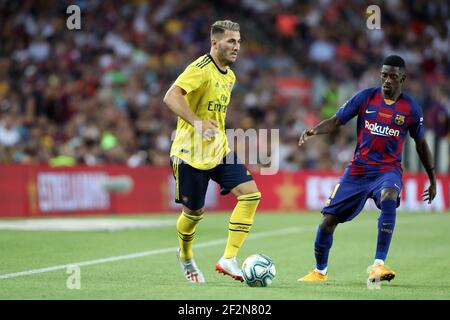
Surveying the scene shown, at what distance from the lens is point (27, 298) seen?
27.0 ft

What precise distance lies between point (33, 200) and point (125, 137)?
424cm

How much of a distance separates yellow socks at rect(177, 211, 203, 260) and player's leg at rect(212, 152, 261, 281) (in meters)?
0.37

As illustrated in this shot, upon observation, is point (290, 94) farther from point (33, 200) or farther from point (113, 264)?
point (113, 264)

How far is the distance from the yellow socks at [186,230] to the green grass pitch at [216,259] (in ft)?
0.95

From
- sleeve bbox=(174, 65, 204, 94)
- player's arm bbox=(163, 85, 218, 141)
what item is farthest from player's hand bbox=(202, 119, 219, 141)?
sleeve bbox=(174, 65, 204, 94)

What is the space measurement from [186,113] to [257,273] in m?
1.66

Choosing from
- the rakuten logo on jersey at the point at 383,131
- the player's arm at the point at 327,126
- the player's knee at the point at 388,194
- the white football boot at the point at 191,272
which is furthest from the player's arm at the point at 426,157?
the white football boot at the point at 191,272

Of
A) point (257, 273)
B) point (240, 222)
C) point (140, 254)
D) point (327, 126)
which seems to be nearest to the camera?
point (257, 273)

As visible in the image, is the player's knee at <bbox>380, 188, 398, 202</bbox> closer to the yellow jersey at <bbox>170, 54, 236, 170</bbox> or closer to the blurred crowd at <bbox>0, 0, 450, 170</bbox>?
the yellow jersey at <bbox>170, 54, 236, 170</bbox>

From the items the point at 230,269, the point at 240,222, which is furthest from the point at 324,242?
the point at 230,269

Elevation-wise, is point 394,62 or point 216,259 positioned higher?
point 394,62

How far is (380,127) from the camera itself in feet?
33.5

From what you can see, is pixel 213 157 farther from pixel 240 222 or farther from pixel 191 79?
pixel 191 79

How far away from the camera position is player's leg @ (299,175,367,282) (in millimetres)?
10219
